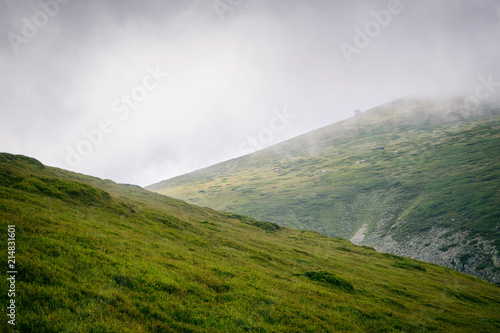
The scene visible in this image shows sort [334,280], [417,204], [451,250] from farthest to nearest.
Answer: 1. [417,204]
2. [451,250]
3. [334,280]

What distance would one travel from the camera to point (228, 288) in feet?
53.8

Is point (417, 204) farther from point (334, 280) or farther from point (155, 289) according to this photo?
point (155, 289)

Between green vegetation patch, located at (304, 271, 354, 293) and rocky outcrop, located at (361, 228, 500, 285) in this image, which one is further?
rocky outcrop, located at (361, 228, 500, 285)

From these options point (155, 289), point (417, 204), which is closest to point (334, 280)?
point (155, 289)

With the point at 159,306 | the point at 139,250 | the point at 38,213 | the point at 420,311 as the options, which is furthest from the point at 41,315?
the point at 420,311

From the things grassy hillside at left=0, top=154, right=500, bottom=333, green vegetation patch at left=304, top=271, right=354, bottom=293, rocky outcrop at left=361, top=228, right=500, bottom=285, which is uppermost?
grassy hillside at left=0, top=154, right=500, bottom=333

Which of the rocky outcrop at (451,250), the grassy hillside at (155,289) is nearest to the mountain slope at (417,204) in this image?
the rocky outcrop at (451,250)

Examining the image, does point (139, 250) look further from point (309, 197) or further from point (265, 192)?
point (265, 192)

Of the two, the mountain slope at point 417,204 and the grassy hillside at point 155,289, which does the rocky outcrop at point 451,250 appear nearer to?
the mountain slope at point 417,204

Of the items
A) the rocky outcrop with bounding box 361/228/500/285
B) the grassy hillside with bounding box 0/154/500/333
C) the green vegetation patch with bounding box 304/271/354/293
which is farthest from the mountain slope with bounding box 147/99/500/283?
the grassy hillside with bounding box 0/154/500/333

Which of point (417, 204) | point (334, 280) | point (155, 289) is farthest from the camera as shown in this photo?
point (417, 204)

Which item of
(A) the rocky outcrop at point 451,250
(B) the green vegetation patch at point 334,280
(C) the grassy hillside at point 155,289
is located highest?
(C) the grassy hillside at point 155,289

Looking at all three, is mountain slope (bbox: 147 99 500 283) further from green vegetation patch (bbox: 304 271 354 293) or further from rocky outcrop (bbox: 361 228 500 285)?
green vegetation patch (bbox: 304 271 354 293)

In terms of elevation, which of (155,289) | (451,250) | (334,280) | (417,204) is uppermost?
(155,289)
